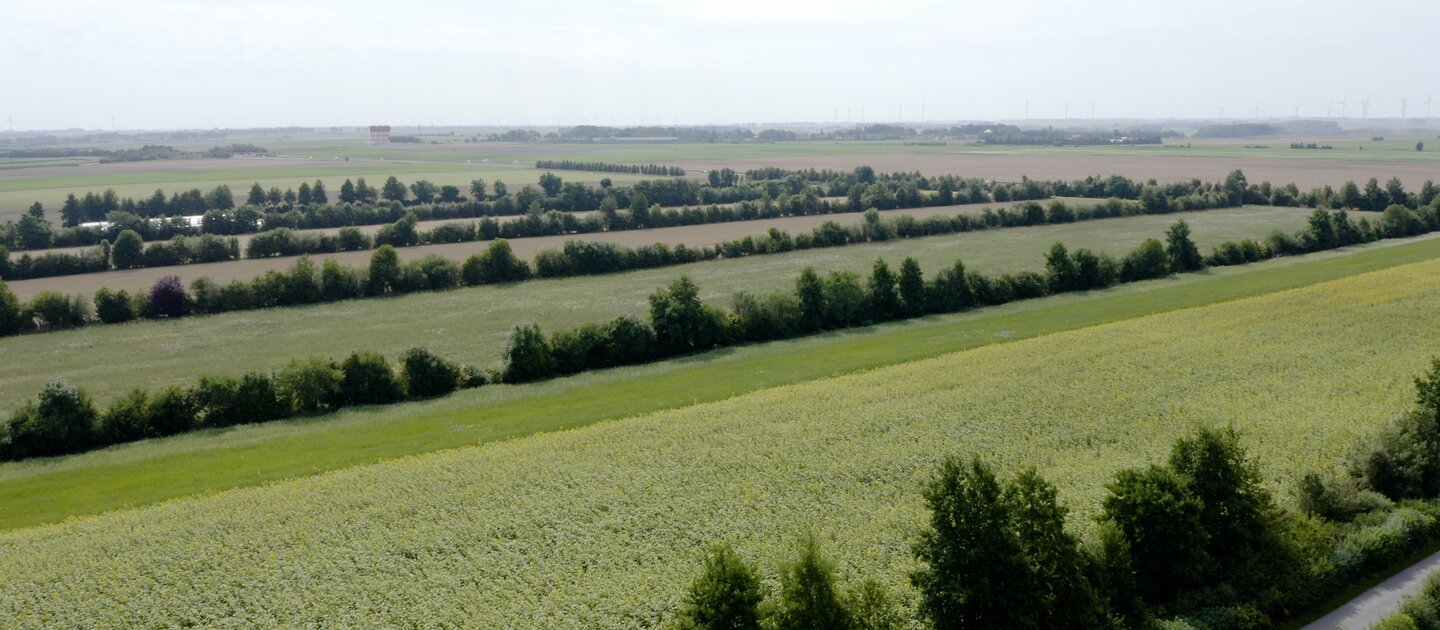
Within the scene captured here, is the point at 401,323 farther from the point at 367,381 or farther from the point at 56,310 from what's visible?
the point at 56,310

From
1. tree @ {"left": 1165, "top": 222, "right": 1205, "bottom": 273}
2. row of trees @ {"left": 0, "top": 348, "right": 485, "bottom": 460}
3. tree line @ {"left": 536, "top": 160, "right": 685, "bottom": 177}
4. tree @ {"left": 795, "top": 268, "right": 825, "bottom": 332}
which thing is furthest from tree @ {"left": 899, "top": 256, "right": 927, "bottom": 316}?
tree line @ {"left": 536, "top": 160, "right": 685, "bottom": 177}

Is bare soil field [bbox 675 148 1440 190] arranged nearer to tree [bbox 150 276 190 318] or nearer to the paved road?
tree [bbox 150 276 190 318]

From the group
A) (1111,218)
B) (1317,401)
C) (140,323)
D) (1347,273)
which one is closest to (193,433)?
(140,323)

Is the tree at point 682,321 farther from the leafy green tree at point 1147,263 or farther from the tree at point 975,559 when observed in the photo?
the leafy green tree at point 1147,263

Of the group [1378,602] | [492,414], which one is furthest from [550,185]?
[1378,602]

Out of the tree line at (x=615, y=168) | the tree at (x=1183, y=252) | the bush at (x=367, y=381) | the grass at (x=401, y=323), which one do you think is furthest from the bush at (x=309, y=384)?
the tree line at (x=615, y=168)

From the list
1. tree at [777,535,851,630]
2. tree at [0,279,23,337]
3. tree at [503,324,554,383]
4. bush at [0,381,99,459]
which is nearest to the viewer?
tree at [777,535,851,630]
